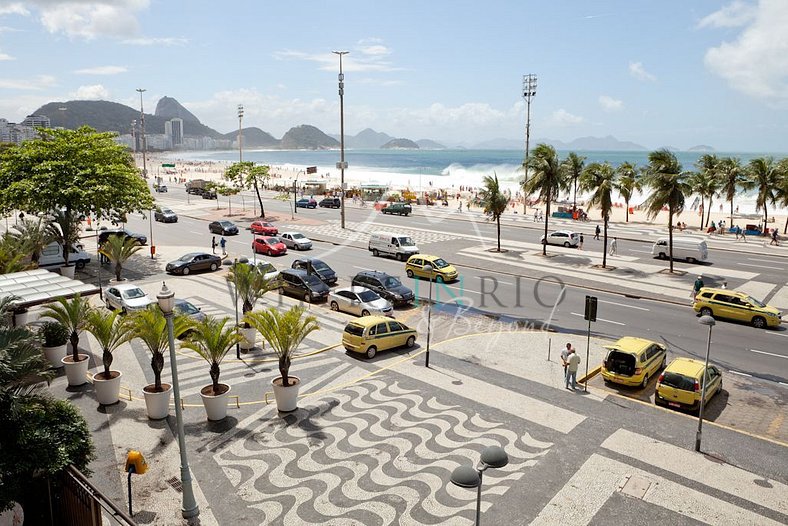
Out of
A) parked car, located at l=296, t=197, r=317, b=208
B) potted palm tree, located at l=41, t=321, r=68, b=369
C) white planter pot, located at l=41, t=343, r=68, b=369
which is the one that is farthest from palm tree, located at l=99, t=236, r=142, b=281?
parked car, located at l=296, t=197, r=317, b=208

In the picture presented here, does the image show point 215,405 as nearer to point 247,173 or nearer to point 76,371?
point 76,371

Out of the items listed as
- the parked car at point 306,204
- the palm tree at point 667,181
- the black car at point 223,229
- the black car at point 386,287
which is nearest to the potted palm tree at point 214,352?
the black car at point 386,287

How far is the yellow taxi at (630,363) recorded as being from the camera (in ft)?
64.7

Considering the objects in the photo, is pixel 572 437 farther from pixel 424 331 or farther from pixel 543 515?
pixel 424 331

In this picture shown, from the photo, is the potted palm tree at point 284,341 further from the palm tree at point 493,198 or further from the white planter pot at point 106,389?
the palm tree at point 493,198

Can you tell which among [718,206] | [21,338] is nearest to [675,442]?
[21,338]

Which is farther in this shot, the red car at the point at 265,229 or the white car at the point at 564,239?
the red car at the point at 265,229

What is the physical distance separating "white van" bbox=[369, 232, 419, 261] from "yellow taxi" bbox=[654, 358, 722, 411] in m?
Result: 26.5

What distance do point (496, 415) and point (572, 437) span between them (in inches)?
93.4

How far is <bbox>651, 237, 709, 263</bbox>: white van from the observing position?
43.3m

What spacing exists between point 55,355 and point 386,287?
53.1ft

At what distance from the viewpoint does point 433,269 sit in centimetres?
3647

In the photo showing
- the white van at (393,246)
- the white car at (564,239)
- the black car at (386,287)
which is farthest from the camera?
the white car at (564,239)

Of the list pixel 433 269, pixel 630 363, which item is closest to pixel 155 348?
pixel 630 363
